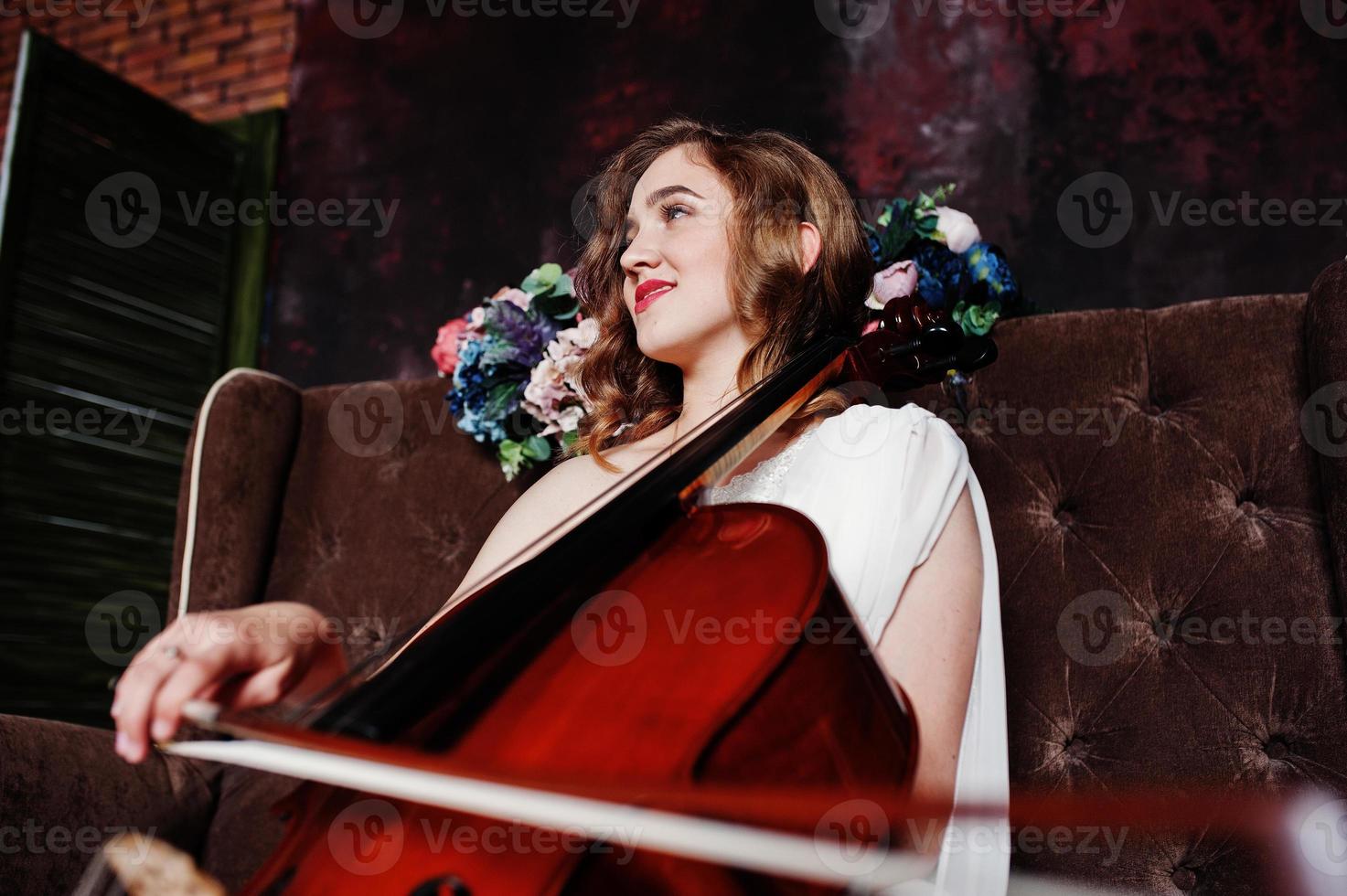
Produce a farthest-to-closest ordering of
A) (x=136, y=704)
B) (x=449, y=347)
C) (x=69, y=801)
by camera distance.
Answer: (x=449, y=347), (x=69, y=801), (x=136, y=704)

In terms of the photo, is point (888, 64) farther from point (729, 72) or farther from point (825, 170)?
point (825, 170)

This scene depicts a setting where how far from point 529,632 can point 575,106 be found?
6.79 feet

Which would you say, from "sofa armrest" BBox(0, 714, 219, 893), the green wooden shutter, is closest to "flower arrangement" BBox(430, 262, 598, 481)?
"sofa armrest" BBox(0, 714, 219, 893)

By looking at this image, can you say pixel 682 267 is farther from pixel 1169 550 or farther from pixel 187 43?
pixel 187 43

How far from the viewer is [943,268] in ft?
4.73

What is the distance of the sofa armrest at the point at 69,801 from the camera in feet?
3.75

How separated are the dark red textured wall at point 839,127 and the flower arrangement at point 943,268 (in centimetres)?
57

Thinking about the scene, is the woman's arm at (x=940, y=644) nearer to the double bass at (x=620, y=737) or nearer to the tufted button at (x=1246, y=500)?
the double bass at (x=620, y=737)

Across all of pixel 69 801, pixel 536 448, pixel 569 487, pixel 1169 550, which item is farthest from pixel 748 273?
pixel 69 801

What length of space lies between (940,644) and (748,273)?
579 millimetres

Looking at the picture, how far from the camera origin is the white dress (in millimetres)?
959

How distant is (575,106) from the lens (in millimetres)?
2494

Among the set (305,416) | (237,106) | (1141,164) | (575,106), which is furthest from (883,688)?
(237,106)

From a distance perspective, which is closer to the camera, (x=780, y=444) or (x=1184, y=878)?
(x=1184, y=878)
